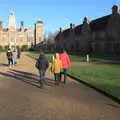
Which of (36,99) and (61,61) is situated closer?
(36,99)

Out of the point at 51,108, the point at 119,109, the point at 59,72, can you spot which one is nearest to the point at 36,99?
the point at 51,108

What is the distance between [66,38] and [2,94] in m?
105

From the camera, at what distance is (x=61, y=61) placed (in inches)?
774

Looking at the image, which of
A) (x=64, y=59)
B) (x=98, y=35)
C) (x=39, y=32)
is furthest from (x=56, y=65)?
(x=39, y=32)

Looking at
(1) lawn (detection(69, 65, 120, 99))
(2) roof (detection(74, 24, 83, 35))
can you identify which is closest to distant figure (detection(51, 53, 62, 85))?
(1) lawn (detection(69, 65, 120, 99))

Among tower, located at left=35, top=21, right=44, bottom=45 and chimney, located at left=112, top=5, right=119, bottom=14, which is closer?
chimney, located at left=112, top=5, right=119, bottom=14

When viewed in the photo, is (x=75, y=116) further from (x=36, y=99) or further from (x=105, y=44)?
(x=105, y=44)

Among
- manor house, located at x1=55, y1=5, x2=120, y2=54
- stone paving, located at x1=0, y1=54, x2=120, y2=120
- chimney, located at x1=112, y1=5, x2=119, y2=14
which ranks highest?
chimney, located at x1=112, y1=5, x2=119, y2=14

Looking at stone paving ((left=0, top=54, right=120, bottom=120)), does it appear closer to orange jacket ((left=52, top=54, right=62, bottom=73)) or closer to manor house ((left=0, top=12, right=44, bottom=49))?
orange jacket ((left=52, top=54, right=62, bottom=73))

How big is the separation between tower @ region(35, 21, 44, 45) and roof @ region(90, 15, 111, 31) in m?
46.2

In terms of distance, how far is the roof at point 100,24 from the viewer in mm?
87825

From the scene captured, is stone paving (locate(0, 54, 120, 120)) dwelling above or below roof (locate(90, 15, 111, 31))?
below

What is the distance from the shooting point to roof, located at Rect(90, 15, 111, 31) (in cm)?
8782

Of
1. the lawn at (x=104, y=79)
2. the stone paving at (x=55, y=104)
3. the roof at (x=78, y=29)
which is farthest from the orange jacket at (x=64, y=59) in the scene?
the roof at (x=78, y=29)
